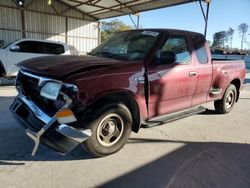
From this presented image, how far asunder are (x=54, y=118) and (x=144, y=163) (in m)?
1.39

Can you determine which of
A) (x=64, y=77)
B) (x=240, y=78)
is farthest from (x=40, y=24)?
(x=64, y=77)

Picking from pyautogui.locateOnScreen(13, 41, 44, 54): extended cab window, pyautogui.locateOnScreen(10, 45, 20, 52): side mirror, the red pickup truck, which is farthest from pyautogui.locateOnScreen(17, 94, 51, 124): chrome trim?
pyautogui.locateOnScreen(13, 41, 44, 54): extended cab window

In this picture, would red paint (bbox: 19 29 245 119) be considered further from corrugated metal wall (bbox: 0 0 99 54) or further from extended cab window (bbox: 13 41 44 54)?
corrugated metal wall (bbox: 0 0 99 54)

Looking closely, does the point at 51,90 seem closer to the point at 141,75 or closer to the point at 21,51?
the point at 141,75

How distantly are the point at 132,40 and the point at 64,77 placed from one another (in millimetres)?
1818

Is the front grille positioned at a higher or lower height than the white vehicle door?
lower

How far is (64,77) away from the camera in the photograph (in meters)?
3.17

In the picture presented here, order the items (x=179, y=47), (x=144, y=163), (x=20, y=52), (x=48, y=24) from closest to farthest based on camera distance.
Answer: (x=144, y=163)
(x=179, y=47)
(x=20, y=52)
(x=48, y=24)

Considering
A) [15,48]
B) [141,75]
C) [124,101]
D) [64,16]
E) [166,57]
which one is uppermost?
[64,16]

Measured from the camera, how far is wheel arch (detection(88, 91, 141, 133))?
341 cm

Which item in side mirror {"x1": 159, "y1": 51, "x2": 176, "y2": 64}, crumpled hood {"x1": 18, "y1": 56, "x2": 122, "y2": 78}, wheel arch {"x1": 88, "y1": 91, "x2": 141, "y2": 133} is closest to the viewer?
crumpled hood {"x1": 18, "y1": 56, "x2": 122, "y2": 78}

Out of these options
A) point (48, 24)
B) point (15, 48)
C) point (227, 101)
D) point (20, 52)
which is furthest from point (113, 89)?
point (48, 24)

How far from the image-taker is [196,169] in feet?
11.5

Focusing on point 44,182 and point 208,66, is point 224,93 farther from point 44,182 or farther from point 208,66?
point 44,182
